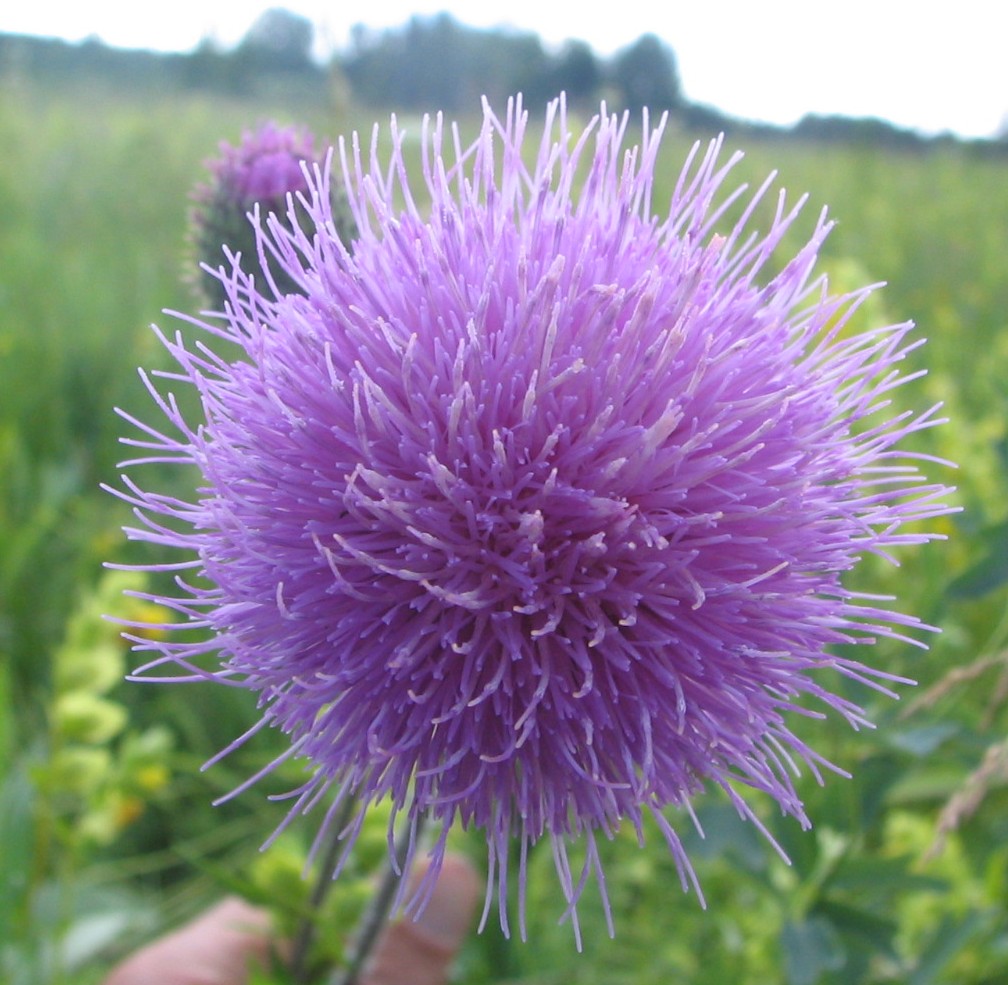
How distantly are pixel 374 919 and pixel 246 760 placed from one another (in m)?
0.39

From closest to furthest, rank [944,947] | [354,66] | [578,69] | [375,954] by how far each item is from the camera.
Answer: [944,947]
[375,954]
[354,66]
[578,69]

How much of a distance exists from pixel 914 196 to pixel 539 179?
7589 millimetres

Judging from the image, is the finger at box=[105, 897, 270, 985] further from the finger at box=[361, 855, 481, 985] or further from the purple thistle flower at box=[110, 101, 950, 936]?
the purple thistle flower at box=[110, 101, 950, 936]

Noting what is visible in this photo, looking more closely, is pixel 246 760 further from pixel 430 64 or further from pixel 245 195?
pixel 430 64

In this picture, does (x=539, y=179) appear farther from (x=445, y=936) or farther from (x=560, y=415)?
(x=445, y=936)

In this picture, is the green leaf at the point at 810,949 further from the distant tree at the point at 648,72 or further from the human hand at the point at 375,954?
the distant tree at the point at 648,72

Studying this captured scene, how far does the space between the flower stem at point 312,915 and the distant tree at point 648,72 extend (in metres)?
6.95

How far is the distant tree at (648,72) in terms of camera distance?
7.71 metres

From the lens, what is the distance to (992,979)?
1865mm

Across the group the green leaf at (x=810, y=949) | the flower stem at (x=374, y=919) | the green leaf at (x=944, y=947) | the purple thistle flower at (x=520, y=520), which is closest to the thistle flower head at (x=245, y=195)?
the purple thistle flower at (x=520, y=520)

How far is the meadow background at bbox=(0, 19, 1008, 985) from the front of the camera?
149 centimetres

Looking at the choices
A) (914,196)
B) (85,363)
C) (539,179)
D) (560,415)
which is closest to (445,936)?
(560,415)

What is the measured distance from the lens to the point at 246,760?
1.63 meters

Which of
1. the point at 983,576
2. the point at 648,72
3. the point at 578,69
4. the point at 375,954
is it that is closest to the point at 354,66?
the point at 983,576
